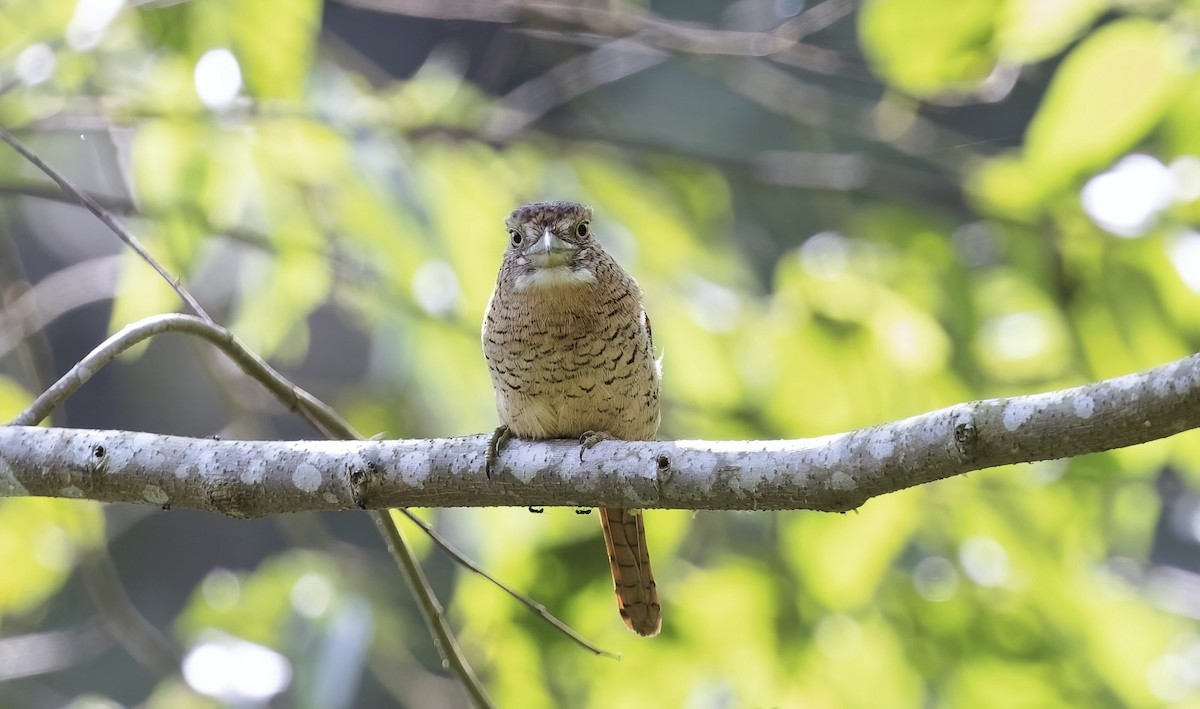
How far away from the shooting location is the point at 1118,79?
329 centimetres

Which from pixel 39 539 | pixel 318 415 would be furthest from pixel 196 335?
pixel 39 539

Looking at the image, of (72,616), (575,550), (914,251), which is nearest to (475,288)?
(575,550)

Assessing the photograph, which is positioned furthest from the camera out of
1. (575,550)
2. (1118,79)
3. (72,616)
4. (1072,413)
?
(72,616)

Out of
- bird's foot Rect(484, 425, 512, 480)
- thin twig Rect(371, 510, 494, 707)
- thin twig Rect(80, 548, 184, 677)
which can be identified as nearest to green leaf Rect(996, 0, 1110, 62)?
bird's foot Rect(484, 425, 512, 480)

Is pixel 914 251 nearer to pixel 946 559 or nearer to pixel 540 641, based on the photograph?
pixel 946 559

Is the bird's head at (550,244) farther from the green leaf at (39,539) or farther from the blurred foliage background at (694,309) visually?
the green leaf at (39,539)

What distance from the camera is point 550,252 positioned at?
11.4 ft

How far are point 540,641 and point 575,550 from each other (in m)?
0.32

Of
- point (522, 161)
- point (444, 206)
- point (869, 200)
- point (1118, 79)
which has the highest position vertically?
point (869, 200)

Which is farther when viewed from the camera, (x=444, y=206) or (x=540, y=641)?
(x=444, y=206)

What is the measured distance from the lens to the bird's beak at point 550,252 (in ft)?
11.4

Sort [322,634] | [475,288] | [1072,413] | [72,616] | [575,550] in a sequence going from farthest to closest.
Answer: [72,616]
[475,288]
[575,550]
[322,634]
[1072,413]

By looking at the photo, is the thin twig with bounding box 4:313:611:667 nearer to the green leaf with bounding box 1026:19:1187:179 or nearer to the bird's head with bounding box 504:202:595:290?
the bird's head with bounding box 504:202:595:290

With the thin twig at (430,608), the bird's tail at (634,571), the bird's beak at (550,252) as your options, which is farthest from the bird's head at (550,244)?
the thin twig at (430,608)
